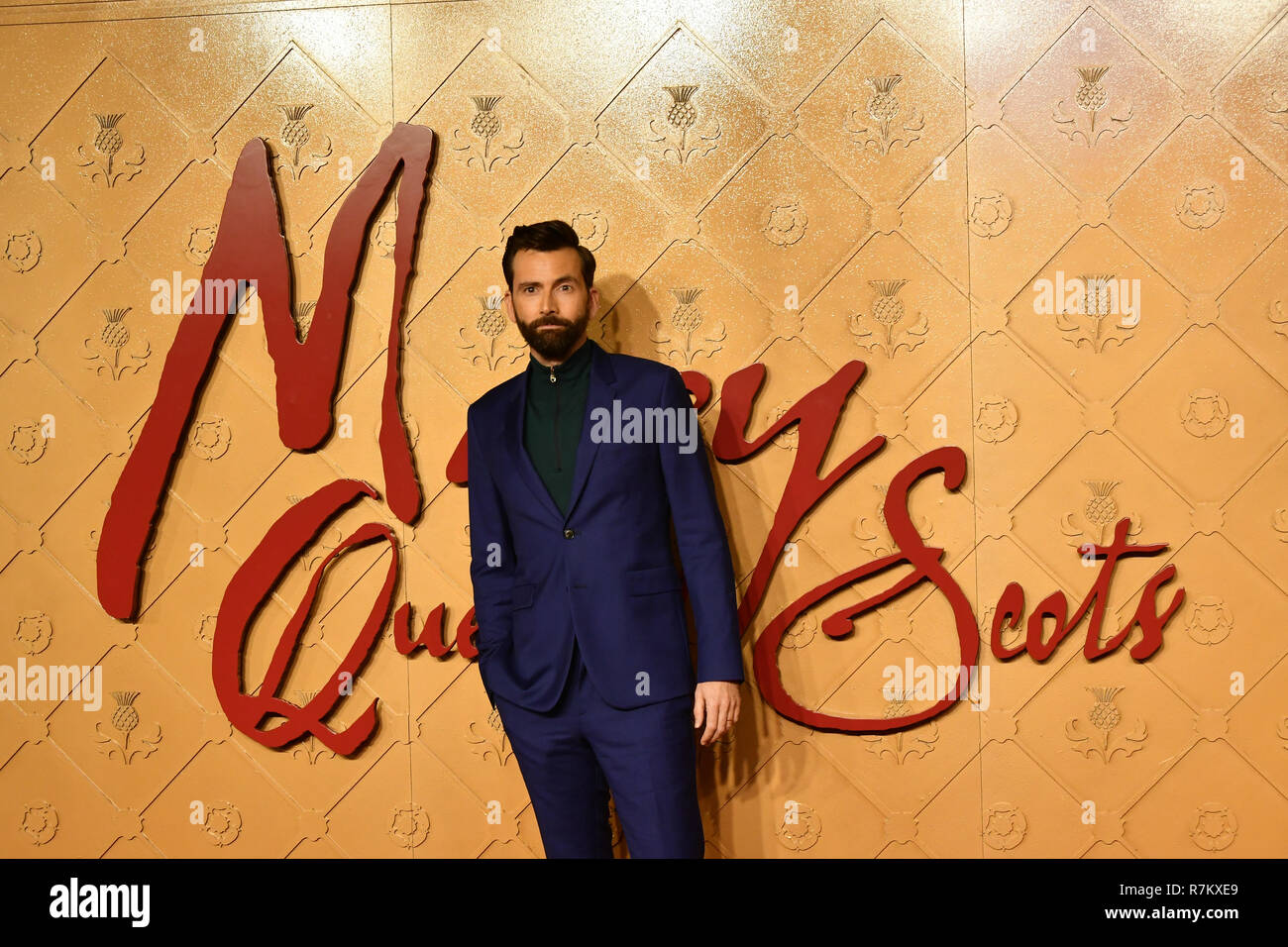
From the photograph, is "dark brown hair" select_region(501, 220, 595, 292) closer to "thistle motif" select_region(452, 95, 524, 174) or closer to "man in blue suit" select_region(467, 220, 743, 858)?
"man in blue suit" select_region(467, 220, 743, 858)

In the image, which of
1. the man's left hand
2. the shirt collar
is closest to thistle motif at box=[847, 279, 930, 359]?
the shirt collar

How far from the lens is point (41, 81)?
2.75 m

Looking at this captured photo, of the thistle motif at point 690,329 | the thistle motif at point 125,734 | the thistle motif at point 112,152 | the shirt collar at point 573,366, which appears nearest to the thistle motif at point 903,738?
the thistle motif at point 690,329

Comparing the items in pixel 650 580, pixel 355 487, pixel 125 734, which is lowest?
pixel 125 734

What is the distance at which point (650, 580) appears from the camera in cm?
220

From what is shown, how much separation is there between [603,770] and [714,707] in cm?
28

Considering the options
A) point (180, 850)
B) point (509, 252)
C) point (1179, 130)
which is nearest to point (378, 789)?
point (180, 850)

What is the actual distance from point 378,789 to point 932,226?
2037 mm

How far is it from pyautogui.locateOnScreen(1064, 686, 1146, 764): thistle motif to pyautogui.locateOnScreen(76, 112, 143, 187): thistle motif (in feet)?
9.32

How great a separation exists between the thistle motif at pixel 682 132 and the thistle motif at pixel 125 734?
2.01 metres

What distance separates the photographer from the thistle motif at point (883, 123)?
2.56m

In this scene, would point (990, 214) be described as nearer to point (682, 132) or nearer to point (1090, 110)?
point (1090, 110)

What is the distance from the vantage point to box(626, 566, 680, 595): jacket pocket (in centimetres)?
219

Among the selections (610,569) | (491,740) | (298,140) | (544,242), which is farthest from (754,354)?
(298,140)
